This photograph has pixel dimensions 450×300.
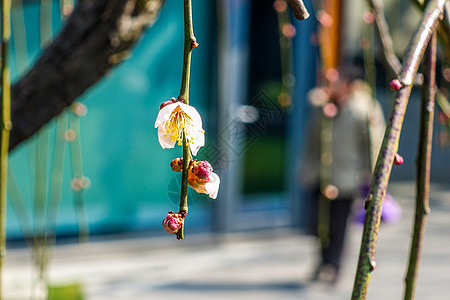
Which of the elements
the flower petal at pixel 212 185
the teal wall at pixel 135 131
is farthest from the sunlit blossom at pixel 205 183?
the teal wall at pixel 135 131

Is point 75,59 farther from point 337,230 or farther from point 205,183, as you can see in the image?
point 337,230

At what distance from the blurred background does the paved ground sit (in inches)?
5.7

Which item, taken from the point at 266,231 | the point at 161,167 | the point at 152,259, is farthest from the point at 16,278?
the point at 266,231

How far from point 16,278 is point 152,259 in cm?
111

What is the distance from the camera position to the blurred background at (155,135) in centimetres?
474

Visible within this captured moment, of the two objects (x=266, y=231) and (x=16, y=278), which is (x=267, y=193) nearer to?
(x=266, y=231)

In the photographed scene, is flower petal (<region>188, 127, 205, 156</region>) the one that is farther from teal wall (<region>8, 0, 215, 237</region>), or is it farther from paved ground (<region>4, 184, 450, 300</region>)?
teal wall (<region>8, 0, 215, 237</region>)

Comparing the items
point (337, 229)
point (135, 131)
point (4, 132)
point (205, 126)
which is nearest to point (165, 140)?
point (4, 132)

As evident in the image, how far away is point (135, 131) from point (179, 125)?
4635 mm

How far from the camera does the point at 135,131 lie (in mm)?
5188

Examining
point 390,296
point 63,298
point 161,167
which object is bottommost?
point 390,296

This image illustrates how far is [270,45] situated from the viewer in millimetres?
5895

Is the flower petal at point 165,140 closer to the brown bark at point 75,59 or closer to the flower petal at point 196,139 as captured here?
the flower petal at point 196,139

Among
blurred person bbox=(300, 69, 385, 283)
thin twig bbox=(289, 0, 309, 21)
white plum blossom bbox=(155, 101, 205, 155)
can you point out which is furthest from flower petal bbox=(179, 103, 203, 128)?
blurred person bbox=(300, 69, 385, 283)
